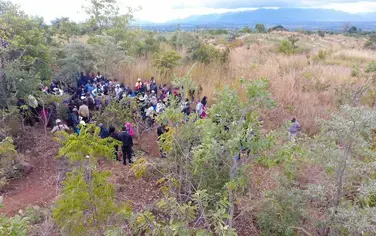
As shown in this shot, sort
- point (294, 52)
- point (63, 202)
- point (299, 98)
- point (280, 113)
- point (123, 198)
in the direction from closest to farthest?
point (63, 202)
point (123, 198)
point (280, 113)
point (299, 98)
point (294, 52)

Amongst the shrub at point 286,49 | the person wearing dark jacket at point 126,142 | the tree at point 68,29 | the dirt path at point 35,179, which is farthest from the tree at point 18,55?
the shrub at point 286,49

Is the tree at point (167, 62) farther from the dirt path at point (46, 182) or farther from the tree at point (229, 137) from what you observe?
the tree at point (229, 137)

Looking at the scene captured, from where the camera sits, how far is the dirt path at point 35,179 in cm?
631

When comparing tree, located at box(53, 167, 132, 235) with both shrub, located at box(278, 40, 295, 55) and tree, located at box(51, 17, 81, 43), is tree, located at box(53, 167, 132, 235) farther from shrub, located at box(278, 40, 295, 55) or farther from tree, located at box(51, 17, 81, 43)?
shrub, located at box(278, 40, 295, 55)

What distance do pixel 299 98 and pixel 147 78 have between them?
6467 millimetres

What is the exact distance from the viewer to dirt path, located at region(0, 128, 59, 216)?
6309 millimetres

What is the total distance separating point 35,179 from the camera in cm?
718

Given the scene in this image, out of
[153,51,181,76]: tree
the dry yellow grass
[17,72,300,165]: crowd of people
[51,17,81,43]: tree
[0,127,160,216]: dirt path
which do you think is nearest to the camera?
[0,127,160,216]: dirt path

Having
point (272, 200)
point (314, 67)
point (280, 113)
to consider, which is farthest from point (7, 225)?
point (314, 67)

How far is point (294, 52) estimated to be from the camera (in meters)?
19.4

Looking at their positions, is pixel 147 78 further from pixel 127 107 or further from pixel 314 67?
pixel 314 67

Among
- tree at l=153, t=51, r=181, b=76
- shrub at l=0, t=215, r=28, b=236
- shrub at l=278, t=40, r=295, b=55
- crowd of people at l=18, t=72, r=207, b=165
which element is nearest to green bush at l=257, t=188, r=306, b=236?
shrub at l=0, t=215, r=28, b=236

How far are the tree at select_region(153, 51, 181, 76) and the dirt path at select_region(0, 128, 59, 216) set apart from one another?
589 cm

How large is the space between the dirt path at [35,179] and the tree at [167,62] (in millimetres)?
5892
